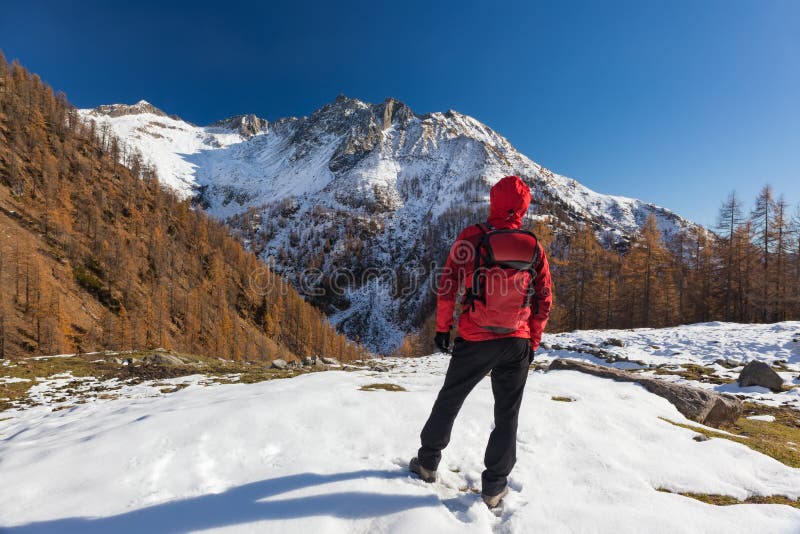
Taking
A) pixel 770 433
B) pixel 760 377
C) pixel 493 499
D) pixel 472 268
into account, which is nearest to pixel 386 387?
pixel 493 499

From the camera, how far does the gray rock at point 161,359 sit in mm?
15664

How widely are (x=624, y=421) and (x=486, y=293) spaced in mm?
4478

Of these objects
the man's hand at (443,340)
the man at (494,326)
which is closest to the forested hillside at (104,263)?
the man's hand at (443,340)

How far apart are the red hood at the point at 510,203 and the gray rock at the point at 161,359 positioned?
57.4ft

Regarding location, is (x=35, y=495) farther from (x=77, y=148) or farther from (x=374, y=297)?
(x=374, y=297)

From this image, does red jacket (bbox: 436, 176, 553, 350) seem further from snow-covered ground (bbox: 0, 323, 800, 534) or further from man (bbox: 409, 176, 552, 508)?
snow-covered ground (bbox: 0, 323, 800, 534)

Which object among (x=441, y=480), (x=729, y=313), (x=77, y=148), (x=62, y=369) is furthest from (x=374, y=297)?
(x=441, y=480)

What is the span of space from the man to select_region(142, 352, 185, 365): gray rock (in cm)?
1632

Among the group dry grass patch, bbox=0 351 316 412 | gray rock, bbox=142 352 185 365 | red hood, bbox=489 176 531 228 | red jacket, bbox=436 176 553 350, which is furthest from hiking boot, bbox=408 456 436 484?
gray rock, bbox=142 352 185 365

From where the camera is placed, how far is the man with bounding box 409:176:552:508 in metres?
3.58

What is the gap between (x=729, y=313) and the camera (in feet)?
127

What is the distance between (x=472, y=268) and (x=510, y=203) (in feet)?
2.78

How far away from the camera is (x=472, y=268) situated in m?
3.76

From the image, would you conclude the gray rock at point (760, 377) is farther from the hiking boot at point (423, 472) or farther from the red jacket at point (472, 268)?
the hiking boot at point (423, 472)
